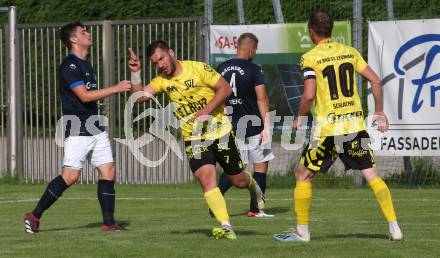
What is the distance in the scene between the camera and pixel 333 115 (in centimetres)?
1009

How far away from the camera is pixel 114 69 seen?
18.9m

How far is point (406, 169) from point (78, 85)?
23.5ft

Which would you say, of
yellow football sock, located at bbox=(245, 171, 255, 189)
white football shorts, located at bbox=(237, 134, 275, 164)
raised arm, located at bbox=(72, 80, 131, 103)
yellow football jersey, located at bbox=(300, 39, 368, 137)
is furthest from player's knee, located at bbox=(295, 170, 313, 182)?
white football shorts, located at bbox=(237, 134, 275, 164)

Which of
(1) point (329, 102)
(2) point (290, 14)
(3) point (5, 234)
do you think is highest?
(2) point (290, 14)

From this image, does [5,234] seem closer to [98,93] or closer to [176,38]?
[98,93]

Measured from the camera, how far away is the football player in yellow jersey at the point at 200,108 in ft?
34.6

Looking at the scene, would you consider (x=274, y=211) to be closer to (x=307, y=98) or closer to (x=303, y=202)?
(x=303, y=202)

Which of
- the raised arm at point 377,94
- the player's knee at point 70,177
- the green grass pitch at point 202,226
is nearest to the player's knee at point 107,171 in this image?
the player's knee at point 70,177

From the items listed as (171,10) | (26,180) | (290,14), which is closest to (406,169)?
(290,14)

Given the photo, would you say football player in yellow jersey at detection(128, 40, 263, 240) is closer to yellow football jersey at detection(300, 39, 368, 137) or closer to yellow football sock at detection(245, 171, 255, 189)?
yellow football jersey at detection(300, 39, 368, 137)

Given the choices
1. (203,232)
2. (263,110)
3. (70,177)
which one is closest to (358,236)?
(203,232)

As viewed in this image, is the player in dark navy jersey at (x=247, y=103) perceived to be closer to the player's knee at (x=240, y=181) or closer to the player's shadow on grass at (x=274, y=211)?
the player's shadow on grass at (x=274, y=211)

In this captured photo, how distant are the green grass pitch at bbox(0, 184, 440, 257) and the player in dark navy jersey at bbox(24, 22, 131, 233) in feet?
1.01

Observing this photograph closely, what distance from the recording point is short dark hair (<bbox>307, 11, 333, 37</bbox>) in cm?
1002
